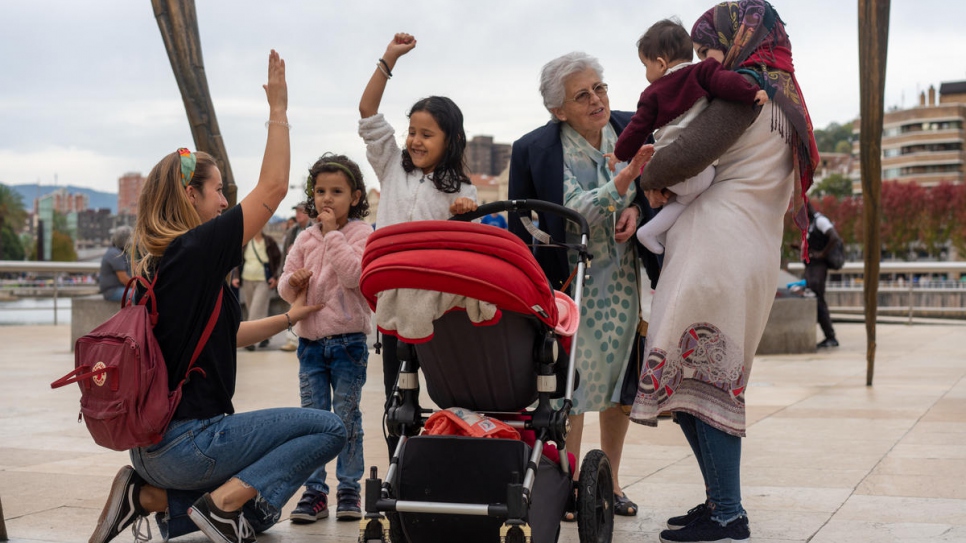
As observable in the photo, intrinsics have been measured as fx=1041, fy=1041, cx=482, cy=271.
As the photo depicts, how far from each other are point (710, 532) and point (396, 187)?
5.97ft

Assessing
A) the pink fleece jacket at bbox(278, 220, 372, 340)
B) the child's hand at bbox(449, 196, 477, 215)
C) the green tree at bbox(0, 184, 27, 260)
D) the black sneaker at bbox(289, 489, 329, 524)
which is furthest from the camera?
the green tree at bbox(0, 184, 27, 260)

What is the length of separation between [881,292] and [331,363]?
17931mm

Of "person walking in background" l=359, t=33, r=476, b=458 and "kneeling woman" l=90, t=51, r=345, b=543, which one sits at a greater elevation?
"person walking in background" l=359, t=33, r=476, b=458

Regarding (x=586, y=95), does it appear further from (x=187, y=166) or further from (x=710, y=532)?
(x=710, y=532)

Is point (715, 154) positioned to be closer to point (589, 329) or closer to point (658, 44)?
point (658, 44)

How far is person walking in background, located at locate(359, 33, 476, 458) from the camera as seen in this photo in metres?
4.17

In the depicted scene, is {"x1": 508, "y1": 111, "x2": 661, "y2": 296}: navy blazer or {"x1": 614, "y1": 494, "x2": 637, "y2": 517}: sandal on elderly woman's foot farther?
{"x1": 614, "y1": 494, "x2": 637, "y2": 517}: sandal on elderly woman's foot

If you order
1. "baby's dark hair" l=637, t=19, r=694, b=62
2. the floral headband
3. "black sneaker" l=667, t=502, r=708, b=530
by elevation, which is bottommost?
"black sneaker" l=667, t=502, r=708, b=530

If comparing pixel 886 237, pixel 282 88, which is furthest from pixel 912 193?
pixel 282 88

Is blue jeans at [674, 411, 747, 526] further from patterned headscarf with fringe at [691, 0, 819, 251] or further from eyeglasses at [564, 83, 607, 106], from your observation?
eyeglasses at [564, 83, 607, 106]

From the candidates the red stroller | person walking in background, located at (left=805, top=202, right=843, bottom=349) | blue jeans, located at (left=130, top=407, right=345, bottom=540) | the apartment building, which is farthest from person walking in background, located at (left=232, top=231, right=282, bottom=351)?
the apartment building

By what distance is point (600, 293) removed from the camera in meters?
4.25

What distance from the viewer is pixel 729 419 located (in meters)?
3.70

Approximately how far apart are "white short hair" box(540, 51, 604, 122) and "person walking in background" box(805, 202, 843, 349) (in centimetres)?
918
